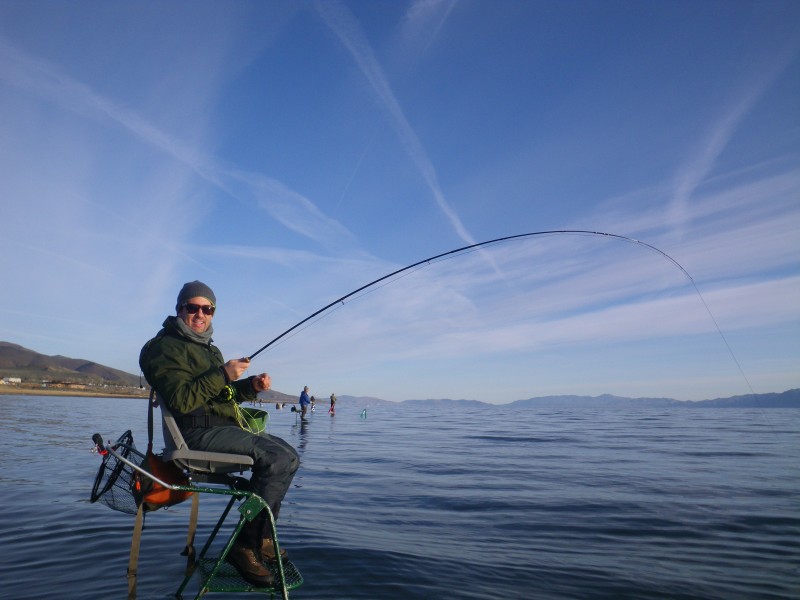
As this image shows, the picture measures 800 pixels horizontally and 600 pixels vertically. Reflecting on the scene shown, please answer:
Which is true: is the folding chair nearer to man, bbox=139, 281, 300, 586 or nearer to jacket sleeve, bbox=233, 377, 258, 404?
man, bbox=139, 281, 300, 586

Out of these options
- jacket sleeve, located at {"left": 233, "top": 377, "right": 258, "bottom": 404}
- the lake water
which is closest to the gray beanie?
jacket sleeve, located at {"left": 233, "top": 377, "right": 258, "bottom": 404}

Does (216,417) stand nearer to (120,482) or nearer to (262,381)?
(262,381)

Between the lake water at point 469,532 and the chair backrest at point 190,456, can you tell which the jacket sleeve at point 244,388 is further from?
Answer: the lake water at point 469,532

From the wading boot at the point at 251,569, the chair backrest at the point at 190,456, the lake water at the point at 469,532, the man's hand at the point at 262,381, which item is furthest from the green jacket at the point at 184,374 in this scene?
the lake water at the point at 469,532

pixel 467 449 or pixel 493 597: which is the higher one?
pixel 467 449

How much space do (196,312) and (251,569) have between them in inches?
84.4

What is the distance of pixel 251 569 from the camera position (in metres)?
3.89

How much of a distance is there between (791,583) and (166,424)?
619cm

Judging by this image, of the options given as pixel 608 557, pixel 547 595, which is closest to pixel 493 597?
pixel 547 595

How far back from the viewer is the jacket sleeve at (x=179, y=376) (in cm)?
383

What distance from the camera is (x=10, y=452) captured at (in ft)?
46.3

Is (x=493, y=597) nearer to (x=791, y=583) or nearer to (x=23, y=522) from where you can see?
(x=791, y=583)

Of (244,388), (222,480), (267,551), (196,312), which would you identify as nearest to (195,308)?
(196,312)

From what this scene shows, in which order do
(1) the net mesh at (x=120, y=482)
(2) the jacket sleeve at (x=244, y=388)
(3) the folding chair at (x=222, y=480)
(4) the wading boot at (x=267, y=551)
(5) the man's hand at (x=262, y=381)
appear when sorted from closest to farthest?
(3) the folding chair at (x=222, y=480)
(4) the wading boot at (x=267, y=551)
(1) the net mesh at (x=120, y=482)
(5) the man's hand at (x=262, y=381)
(2) the jacket sleeve at (x=244, y=388)
